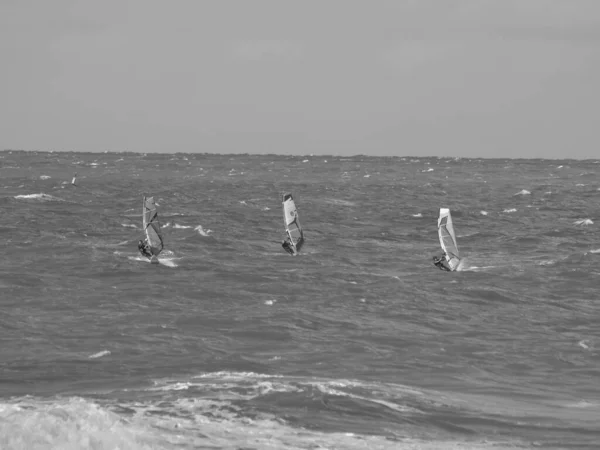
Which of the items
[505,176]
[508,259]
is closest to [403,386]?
[508,259]

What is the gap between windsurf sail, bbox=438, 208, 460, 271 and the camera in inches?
1485

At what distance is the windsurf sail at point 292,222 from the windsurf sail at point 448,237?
5.63m

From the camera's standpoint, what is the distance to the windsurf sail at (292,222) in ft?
122

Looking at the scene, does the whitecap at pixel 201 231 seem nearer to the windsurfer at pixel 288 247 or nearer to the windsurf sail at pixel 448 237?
the windsurfer at pixel 288 247

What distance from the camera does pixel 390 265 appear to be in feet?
130

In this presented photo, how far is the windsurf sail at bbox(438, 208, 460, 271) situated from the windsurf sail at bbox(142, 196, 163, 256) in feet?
36.2

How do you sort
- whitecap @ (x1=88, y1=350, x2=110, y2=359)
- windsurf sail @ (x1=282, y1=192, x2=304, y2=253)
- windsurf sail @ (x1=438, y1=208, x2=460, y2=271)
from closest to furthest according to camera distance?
whitecap @ (x1=88, y1=350, x2=110, y2=359) < windsurf sail @ (x1=282, y1=192, x2=304, y2=253) < windsurf sail @ (x1=438, y1=208, x2=460, y2=271)

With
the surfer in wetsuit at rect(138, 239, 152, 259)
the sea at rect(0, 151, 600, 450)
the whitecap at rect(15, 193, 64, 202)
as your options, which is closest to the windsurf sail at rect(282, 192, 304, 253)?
the sea at rect(0, 151, 600, 450)

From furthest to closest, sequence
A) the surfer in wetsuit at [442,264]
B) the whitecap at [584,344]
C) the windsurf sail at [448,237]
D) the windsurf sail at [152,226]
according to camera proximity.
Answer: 1. the windsurf sail at [152,226]
2. the windsurf sail at [448,237]
3. the surfer in wetsuit at [442,264]
4. the whitecap at [584,344]

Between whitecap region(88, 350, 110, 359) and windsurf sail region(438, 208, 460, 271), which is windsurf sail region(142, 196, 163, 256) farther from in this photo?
whitecap region(88, 350, 110, 359)

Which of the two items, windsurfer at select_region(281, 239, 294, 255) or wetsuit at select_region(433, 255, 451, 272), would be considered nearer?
wetsuit at select_region(433, 255, 451, 272)

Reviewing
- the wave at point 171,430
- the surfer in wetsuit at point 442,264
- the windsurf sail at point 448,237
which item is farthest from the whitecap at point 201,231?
the wave at point 171,430

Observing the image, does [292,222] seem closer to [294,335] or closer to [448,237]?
[448,237]

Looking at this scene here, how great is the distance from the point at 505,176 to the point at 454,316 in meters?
95.3
